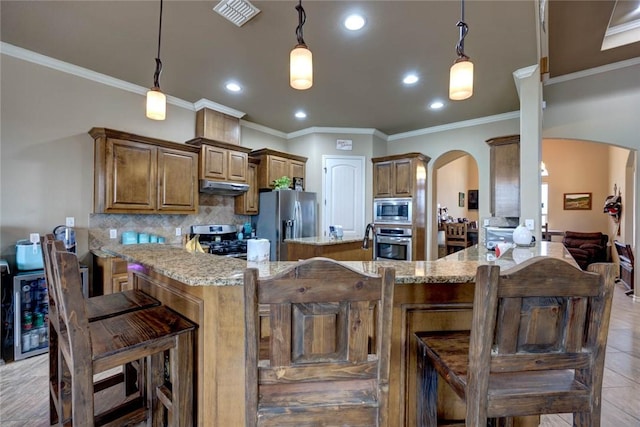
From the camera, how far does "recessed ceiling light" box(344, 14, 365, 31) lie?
8.17 feet

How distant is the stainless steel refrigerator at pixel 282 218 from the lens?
4723 millimetres

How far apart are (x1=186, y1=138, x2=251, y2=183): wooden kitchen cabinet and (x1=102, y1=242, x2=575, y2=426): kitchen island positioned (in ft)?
8.93

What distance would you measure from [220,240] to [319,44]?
3062mm

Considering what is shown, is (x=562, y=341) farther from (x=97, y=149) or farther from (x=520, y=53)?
(x=97, y=149)

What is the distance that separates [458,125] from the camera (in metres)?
5.36

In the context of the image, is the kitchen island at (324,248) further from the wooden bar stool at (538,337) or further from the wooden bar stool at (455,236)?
the wooden bar stool at (455,236)

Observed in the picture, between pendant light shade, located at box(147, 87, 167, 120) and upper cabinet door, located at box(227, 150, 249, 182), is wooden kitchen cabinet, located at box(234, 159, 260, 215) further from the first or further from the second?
pendant light shade, located at box(147, 87, 167, 120)

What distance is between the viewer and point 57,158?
319cm

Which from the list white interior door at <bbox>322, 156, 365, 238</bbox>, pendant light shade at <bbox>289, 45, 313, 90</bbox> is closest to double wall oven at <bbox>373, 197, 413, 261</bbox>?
white interior door at <bbox>322, 156, 365, 238</bbox>

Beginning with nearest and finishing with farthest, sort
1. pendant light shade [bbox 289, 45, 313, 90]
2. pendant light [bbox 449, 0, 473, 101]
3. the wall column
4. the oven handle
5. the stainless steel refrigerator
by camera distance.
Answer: pendant light shade [bbox 289, 45, 313, 90], pendant light [bbox 449, 0, 473, 101], the wall column, the stainless steel refrigerator, the oven handle

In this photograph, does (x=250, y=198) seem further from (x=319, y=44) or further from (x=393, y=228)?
(x=319, y=44)

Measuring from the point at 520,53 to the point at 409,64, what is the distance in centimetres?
106

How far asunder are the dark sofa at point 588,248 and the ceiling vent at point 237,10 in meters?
7.94

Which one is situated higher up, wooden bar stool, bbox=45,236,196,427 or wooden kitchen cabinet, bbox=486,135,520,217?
wooden kitchen cabinet, bbox=486,135,520,217
